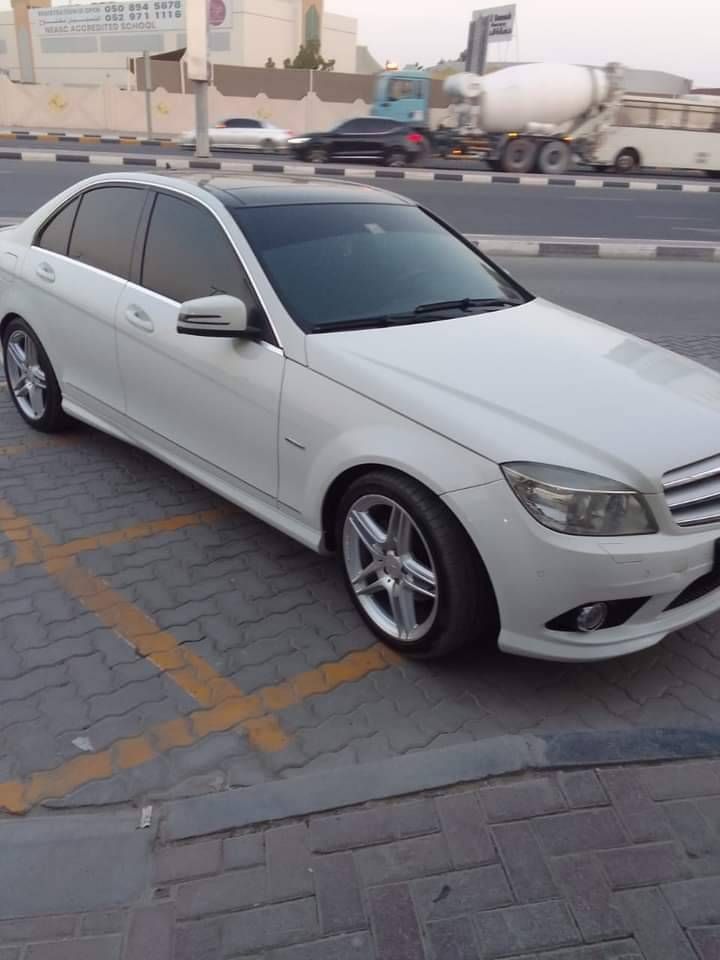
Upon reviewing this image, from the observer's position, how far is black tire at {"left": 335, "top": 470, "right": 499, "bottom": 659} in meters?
2.66

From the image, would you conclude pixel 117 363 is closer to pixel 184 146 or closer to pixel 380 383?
pixel 380 383

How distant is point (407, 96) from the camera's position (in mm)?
28125

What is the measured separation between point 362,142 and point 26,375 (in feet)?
75.9

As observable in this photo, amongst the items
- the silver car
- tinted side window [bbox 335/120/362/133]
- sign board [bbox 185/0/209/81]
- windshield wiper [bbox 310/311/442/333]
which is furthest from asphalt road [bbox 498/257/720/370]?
the silver car

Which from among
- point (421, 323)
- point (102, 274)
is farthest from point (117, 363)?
point (421, 323)

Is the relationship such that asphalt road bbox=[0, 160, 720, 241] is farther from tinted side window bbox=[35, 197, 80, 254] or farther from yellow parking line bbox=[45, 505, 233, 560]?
yellow parking line bbox=[45, 505, 233, 560]

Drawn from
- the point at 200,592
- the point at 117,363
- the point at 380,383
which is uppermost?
the point at 380,383

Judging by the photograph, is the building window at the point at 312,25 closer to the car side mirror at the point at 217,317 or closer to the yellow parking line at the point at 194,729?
the car side mirror at the point at 217,317

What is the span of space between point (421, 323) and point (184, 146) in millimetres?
28909

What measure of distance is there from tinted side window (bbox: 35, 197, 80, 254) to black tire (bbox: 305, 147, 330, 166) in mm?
22570

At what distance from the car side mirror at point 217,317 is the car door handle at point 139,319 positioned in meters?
0.58

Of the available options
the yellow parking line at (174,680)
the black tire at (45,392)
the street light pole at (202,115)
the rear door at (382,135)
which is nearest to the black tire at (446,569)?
the yellow parking line at (174,680)

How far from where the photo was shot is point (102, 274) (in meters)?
4.09

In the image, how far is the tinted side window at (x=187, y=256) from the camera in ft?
11.3
